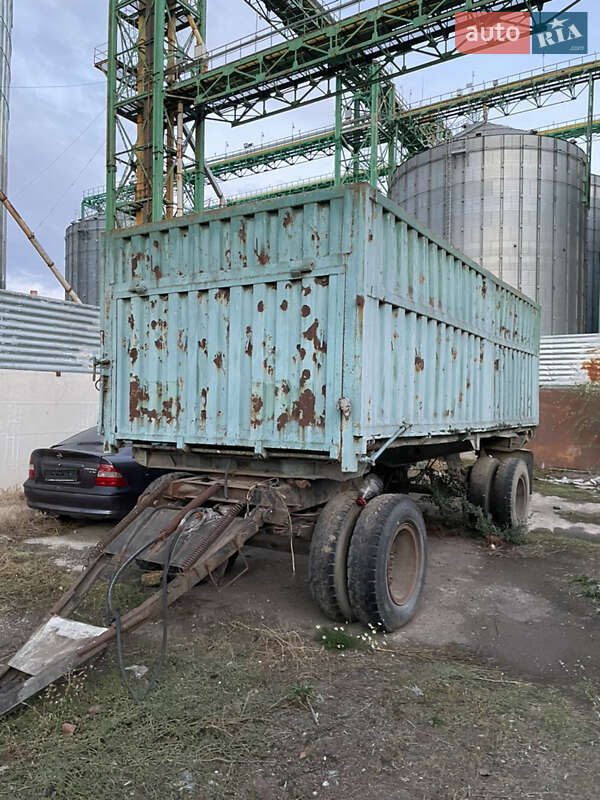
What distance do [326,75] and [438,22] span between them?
3919 millimetres

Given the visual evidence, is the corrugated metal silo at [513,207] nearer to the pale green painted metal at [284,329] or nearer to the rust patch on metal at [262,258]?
the pale green painted metal at [284,329]

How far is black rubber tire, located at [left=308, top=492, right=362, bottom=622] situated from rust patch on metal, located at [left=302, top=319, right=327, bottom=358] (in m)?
1.23

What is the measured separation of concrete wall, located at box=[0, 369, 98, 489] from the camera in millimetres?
9805

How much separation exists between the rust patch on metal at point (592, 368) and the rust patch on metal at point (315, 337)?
1233 centimetres

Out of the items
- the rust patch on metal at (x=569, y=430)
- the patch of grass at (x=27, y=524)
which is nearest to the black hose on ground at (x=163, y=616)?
the patch of grass at (x=27, y=524)

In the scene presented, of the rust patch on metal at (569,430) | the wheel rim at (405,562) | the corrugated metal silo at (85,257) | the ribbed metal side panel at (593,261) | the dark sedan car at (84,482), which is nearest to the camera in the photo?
the wheel rim at (405,562)

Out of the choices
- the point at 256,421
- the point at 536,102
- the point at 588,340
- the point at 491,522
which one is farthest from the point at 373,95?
the point at 256,421

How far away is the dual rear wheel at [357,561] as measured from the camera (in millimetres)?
4227

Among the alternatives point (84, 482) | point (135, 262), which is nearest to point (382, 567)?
point (135, 262)

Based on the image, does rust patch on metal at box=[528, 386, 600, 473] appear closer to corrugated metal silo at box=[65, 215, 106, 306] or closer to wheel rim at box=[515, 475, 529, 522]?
wheel rim at box=[515, 475, 529, 522]

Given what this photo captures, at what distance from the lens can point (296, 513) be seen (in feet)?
15.2

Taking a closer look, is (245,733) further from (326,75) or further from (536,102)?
(536,102)

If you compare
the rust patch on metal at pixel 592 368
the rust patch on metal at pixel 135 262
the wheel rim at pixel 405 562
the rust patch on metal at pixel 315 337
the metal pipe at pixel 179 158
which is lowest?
the wheel rim at pixel 405 562

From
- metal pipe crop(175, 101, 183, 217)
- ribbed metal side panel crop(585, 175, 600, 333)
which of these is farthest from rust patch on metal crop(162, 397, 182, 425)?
ribbed metal side panel crop(585, 175, 600, 333)
